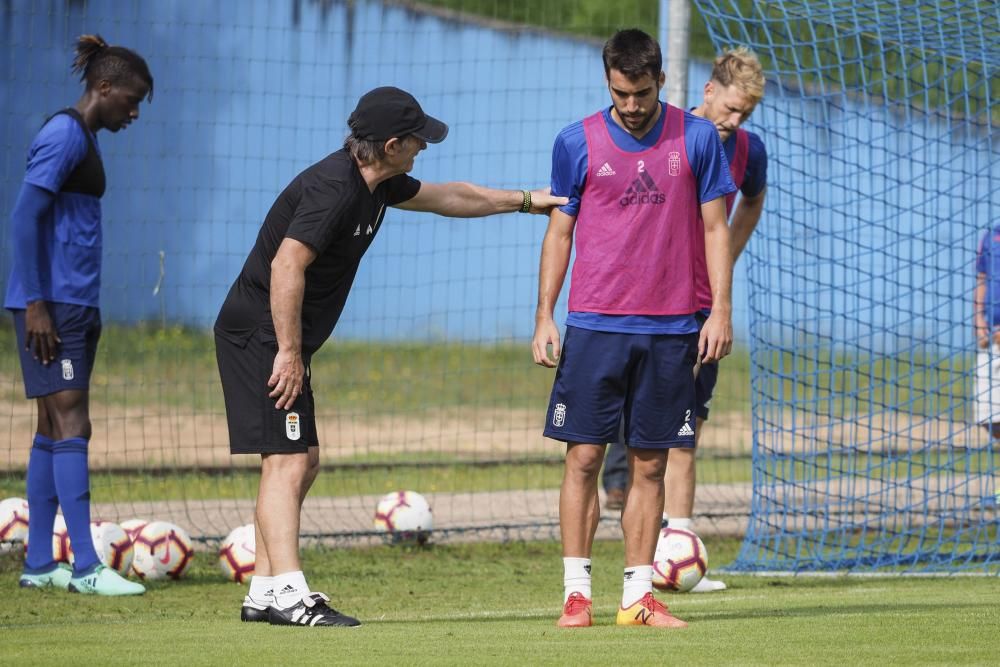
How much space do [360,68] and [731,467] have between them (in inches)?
200

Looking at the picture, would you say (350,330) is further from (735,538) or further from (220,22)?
(735,538)

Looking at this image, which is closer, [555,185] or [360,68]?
[555,185]

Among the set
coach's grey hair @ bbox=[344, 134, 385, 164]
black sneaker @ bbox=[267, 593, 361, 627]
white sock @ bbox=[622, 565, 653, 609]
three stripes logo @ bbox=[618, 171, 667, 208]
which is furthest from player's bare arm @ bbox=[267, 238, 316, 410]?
white sock @ bbox=[622, 565, 653, 609]

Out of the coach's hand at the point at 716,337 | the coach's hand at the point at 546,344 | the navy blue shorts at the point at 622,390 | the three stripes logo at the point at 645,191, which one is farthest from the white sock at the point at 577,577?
the three stripes logo at the point at 645,191

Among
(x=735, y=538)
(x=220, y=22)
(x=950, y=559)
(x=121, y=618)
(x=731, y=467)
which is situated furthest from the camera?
(x=731, y=467)

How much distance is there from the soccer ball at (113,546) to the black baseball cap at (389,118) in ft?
10.6

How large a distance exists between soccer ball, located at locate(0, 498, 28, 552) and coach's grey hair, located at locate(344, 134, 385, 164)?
12.7 ft

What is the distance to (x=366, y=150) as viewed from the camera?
5820mm

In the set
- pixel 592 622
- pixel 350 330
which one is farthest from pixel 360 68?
pixel 592 622

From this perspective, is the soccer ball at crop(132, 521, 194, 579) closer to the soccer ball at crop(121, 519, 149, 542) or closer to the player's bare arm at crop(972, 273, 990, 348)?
the soccer ball at crop(121, 519, 149, 542)

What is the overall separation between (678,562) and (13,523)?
3.89 meters

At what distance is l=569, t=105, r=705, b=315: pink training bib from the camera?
18.9ft

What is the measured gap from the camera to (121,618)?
655cm

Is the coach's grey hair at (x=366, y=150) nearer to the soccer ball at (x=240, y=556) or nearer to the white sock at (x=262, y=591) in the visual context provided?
the white sock at (x=262, y=591)
